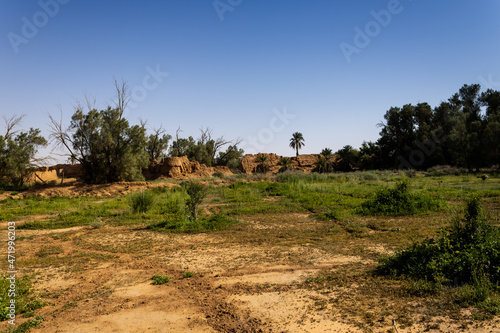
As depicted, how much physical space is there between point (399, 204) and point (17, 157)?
28955 mm

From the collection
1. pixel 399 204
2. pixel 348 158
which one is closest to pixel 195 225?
pixel 399 204

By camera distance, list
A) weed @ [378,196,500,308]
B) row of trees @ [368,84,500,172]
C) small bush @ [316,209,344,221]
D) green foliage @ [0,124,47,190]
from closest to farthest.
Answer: weed @ [378,196,500,308] < small bush @ [316,209,344,221] < green foliage @ [0,124,47,190] < row of trees @ [368,84,500,172]

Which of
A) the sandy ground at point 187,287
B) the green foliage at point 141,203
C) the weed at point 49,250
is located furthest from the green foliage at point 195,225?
the weed at point 49,250

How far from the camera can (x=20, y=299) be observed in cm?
539

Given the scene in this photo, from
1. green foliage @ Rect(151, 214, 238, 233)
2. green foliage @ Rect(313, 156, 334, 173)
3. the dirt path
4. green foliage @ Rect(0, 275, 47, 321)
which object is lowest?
the dirt path

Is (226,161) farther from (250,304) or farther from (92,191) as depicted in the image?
(250,304)

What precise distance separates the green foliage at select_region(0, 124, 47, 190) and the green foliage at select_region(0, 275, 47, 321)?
929 inches

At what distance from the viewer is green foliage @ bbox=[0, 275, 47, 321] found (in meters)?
4.98

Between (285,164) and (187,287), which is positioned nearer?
(187,287)

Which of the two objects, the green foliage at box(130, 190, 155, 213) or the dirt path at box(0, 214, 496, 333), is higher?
the green foliage at box(130, 190, 155, 213)

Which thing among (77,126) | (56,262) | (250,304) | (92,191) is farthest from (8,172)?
(250,304)

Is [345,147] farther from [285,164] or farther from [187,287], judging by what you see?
[187,287]

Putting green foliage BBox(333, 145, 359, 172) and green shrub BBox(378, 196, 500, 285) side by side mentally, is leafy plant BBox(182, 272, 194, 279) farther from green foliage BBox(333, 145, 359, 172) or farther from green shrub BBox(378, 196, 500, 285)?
green foliage BBox(333, 145, 359, 172)

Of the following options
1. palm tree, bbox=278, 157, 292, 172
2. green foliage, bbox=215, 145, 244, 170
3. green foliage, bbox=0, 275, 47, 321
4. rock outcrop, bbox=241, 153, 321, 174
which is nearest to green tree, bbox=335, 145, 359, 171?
rock outcrop, bbox=241, 153, 321, 174
